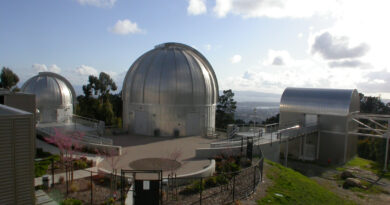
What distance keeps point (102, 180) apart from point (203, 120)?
15999 millimetres

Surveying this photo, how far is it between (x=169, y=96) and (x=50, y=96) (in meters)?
17.9

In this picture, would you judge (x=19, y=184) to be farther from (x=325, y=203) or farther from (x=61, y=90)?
(x=61, y=90)

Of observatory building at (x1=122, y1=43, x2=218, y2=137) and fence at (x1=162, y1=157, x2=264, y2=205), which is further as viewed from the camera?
observatory building at (x1=122, y1=43, x2=218, y2=137)

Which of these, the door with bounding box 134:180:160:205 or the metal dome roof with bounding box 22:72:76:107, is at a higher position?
the metal dome roof with bounding box 22:72:76:107

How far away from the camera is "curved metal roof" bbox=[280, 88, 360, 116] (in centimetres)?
2691

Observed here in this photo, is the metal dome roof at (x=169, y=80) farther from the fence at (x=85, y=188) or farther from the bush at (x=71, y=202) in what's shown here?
the bush at (x=71, y=202)

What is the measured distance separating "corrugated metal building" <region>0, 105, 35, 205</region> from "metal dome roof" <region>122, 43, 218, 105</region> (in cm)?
1790

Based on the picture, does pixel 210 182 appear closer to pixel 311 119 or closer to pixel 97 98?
pixel 311 119

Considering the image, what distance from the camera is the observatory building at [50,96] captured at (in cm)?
3294

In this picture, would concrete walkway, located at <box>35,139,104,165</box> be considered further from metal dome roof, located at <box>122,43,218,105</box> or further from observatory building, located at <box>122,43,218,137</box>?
metal dome roof, located at <box>122,43,218,105</box>

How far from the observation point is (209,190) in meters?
12.5

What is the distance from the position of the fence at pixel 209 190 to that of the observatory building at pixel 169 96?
12971 millimetres

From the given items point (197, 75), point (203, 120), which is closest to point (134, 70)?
point (197, 75)

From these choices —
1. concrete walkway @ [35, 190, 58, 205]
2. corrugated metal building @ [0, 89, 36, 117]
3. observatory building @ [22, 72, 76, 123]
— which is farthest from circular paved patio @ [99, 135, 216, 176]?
observatory building @ [22, 72, 76, 123]
